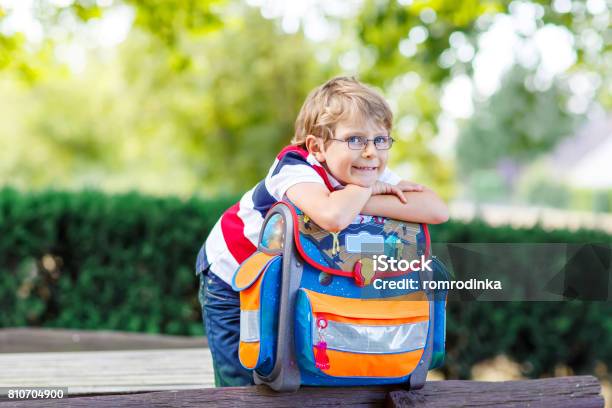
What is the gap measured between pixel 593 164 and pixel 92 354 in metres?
58.8

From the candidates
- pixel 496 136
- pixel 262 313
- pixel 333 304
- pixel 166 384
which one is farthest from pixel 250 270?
pixel 496 136

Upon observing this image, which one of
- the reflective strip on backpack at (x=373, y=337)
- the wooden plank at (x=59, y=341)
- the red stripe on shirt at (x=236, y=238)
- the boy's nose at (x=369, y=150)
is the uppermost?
the boy's nose at (x=369, y=150)

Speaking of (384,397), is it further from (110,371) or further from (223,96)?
(223,96)

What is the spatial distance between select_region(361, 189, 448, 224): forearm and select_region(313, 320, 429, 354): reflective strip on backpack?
12.8 inches

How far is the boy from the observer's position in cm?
200

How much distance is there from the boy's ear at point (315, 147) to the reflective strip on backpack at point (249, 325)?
54 centimetres

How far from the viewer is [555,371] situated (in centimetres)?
543

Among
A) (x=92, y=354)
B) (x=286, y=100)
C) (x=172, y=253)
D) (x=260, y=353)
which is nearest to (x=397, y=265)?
(x=260, y=353)

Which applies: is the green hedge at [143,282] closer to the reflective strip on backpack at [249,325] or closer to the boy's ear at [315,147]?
the boy's ear at [315,147]

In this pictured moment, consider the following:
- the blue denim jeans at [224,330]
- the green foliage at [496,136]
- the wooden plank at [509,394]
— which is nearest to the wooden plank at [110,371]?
the blue denim jeans at [224,330]

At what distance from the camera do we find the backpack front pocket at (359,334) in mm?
1907

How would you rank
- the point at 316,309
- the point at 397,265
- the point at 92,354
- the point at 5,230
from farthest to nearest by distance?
the point at 5,230, the point at 92,354, the point at 397,265, the point at 316,309

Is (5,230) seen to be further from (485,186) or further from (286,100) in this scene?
(485,186)

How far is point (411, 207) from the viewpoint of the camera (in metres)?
2.12
